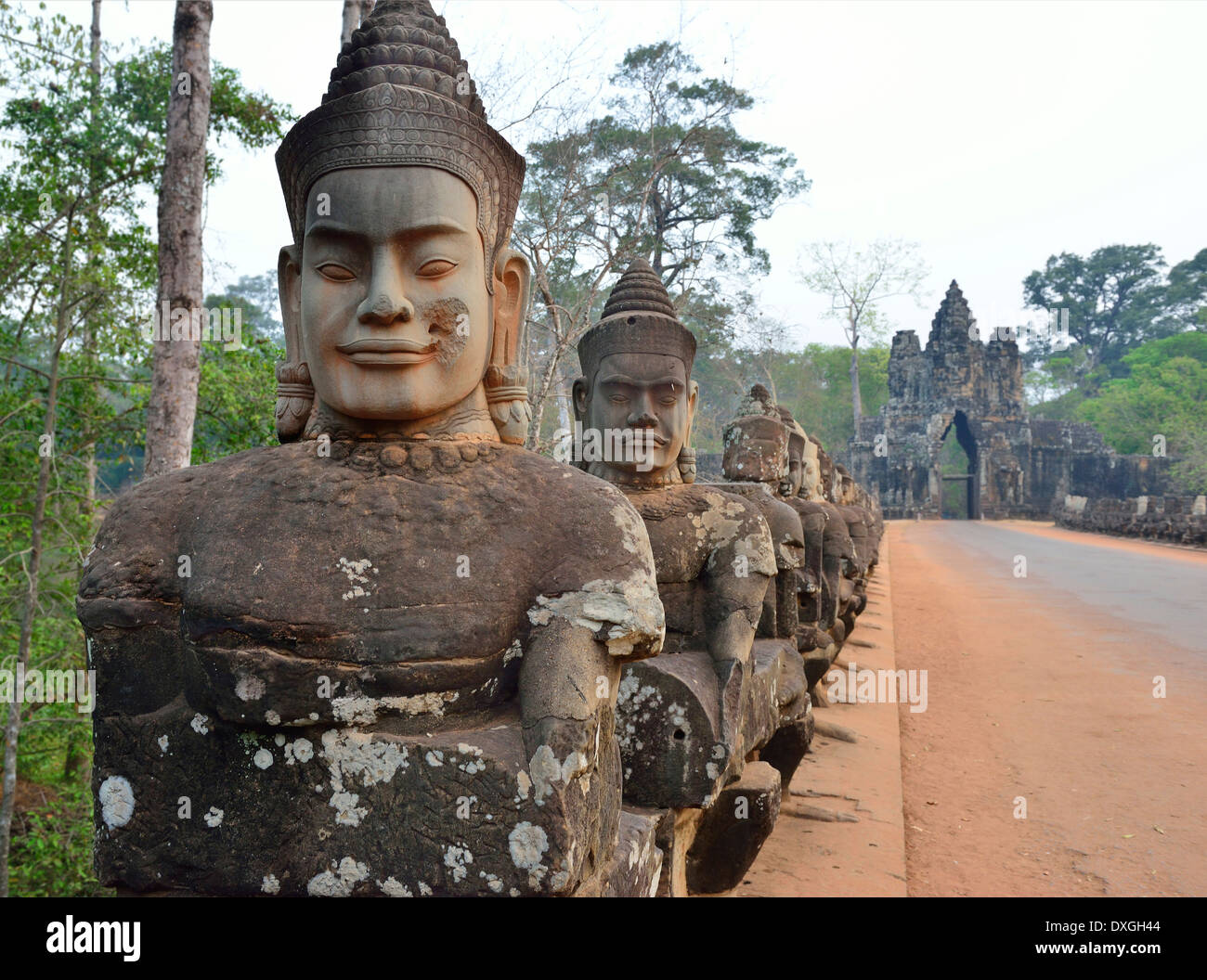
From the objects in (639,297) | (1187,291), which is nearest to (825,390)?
(1187,291)

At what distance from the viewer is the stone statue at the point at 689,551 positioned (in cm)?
314

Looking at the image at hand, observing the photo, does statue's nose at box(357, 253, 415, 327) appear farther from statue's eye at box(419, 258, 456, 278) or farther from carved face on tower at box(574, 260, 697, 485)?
carved face on tower at box(574, 260, 697, 485)

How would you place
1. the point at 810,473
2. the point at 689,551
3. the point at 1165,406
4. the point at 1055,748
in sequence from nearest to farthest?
the point at 689,551 < the point at 1055,748 < the point at 810,473 < the point at 1165,406

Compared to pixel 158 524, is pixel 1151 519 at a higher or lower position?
lower

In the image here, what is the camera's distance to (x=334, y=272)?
79.7 inches

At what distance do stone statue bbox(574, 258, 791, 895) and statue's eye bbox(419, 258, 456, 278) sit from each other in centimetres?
134

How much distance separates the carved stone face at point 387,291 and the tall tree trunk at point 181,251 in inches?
149

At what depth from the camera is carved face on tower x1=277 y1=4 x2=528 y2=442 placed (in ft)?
6.50

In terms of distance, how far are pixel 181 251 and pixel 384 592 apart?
4433 millimetres

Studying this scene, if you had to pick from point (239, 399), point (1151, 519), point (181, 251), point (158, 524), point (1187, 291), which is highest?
point (1187, 291)

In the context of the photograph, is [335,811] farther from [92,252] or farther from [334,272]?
[92,252]

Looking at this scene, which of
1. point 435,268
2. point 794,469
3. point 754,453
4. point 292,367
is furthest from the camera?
point 794,469

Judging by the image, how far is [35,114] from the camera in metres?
6.40

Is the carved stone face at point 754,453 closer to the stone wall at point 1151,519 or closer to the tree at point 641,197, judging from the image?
the tree at point 641,197
